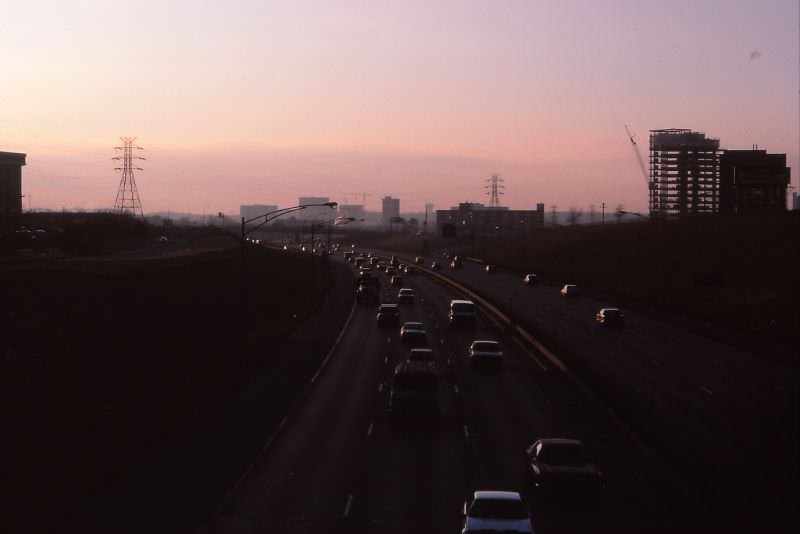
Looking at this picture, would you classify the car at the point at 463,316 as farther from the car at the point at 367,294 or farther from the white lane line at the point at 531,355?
the car at the point at 367,294

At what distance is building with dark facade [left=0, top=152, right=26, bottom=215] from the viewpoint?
178 meters

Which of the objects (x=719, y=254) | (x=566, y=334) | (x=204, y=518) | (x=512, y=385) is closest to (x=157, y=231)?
(x=719, y=254)

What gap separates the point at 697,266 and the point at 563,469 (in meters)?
102

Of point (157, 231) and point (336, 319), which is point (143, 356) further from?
point (157, 231)

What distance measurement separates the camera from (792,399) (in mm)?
34906

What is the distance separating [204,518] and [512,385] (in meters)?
22.4

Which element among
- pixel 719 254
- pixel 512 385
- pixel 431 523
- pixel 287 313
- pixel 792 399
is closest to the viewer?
pixel 431 523

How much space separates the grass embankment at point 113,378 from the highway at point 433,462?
2.07 metres

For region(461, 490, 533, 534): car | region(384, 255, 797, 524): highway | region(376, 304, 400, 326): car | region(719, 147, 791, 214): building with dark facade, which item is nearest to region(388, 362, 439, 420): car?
region(384, 255, 797, 524): highway

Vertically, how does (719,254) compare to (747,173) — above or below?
below

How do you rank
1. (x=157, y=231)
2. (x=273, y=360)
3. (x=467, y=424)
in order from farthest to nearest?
(x=157, y=231), (x=273, y=360), (x=467, y=424)

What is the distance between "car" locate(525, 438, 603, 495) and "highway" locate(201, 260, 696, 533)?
0.33 m

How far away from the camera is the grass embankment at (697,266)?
8000 cm

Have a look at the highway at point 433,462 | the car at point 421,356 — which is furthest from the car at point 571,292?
the car at point 421,356
